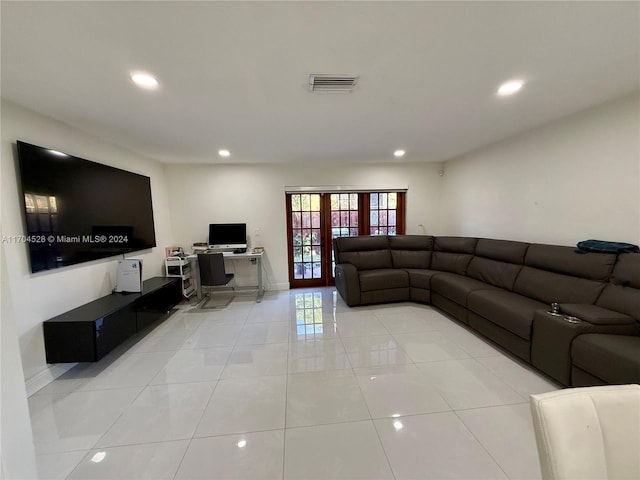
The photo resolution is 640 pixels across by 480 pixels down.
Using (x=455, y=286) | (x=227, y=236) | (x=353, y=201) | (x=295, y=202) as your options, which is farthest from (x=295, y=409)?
(x=353, y=201)

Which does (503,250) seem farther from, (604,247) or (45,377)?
(45,377)

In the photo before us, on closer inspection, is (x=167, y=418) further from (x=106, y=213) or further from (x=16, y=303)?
(x=106, y=213)

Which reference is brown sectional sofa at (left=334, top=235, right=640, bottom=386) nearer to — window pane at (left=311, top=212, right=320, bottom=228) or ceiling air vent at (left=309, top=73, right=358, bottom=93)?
window pane at (left=311, top=212, right=320, bottom=228)

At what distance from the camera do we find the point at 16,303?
1.99 metres

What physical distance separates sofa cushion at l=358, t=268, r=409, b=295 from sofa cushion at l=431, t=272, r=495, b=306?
16.8 inches

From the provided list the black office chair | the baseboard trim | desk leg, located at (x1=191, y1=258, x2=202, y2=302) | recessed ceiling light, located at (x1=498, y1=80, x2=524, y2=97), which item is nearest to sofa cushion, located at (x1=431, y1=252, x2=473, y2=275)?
recessed ceiling light, located at (x1=498, y1=80, x2=524, y2=97)

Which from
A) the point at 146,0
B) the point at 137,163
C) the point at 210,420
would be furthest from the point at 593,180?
the point at 137,163

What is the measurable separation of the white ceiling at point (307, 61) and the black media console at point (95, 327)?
6.10ft

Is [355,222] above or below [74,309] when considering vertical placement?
above

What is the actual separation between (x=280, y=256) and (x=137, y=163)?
8.75 ft

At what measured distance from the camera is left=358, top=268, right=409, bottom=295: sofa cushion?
12.6ft

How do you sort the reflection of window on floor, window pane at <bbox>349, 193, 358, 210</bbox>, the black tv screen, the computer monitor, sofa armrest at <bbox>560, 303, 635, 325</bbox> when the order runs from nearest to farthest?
sofa armrest at <bbox>560, 303, 635, 325</bbox>, the black tv screen, the reflection of window on floor, the computer monitor, window pane at <bbox>349, 193, 358, 210</bbox>

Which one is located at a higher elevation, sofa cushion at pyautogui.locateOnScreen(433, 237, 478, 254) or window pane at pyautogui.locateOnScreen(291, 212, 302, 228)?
window pane at pyautogui.locateOnScreen(291, 212, 302, 228)

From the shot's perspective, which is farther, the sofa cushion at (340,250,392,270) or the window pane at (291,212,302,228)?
the window pane at (291,212,302,228)
